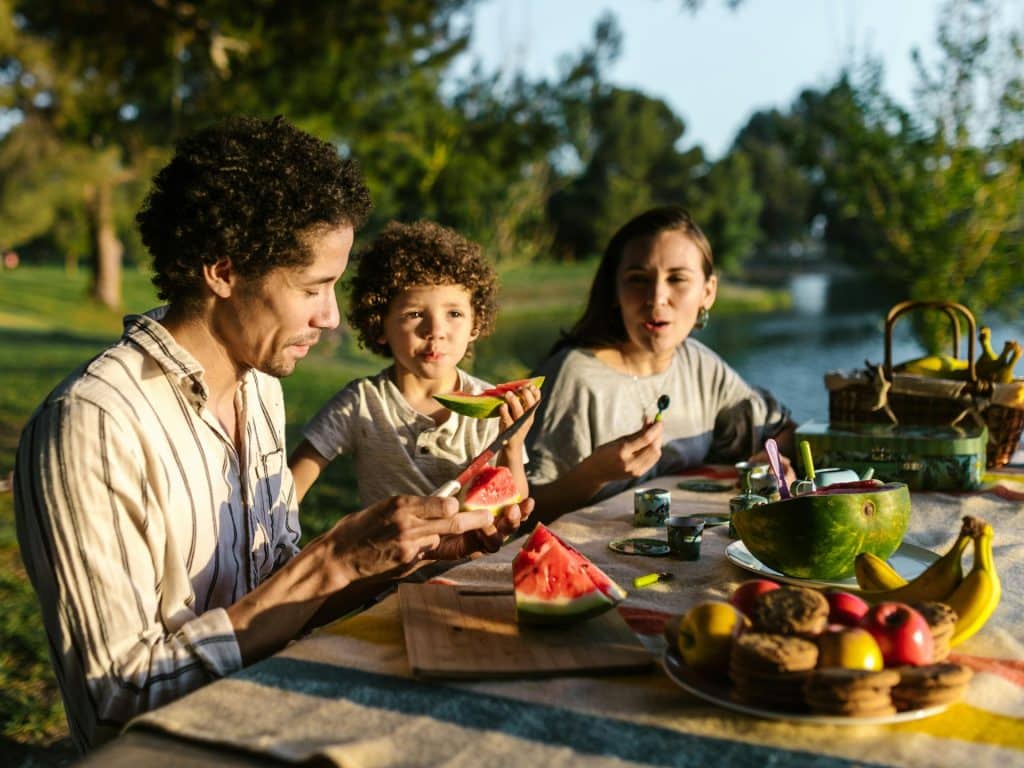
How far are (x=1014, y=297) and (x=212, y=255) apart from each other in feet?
25.8

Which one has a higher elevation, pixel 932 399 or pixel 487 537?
pixel 932 399

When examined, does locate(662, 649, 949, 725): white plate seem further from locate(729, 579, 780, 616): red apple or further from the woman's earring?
the woman's earring

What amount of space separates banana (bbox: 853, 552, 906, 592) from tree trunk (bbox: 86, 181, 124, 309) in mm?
21683

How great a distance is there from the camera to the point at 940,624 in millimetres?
1579

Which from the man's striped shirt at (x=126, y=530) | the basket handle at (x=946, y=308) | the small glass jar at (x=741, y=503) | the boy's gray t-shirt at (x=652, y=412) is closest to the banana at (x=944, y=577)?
the small glass jar at (x=741, y=503)

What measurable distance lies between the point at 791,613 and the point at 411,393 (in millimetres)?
2172

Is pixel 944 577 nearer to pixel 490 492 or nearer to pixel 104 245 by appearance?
pixel 490 492

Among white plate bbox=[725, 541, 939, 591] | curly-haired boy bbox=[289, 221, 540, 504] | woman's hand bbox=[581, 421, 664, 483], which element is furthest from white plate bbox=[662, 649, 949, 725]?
curly-haired boy bbox=[289, 221, 540, 504]

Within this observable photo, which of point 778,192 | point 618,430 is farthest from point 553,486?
point 778,192

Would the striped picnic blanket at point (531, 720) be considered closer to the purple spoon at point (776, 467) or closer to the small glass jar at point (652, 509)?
the purple spoon at point (776, 467)

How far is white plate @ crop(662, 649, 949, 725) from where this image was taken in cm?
145

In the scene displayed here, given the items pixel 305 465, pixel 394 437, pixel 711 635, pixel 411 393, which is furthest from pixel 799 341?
pixel 711 635

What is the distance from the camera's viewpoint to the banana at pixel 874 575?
6.44 ft

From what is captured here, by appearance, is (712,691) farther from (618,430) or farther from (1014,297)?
(1014,297)
